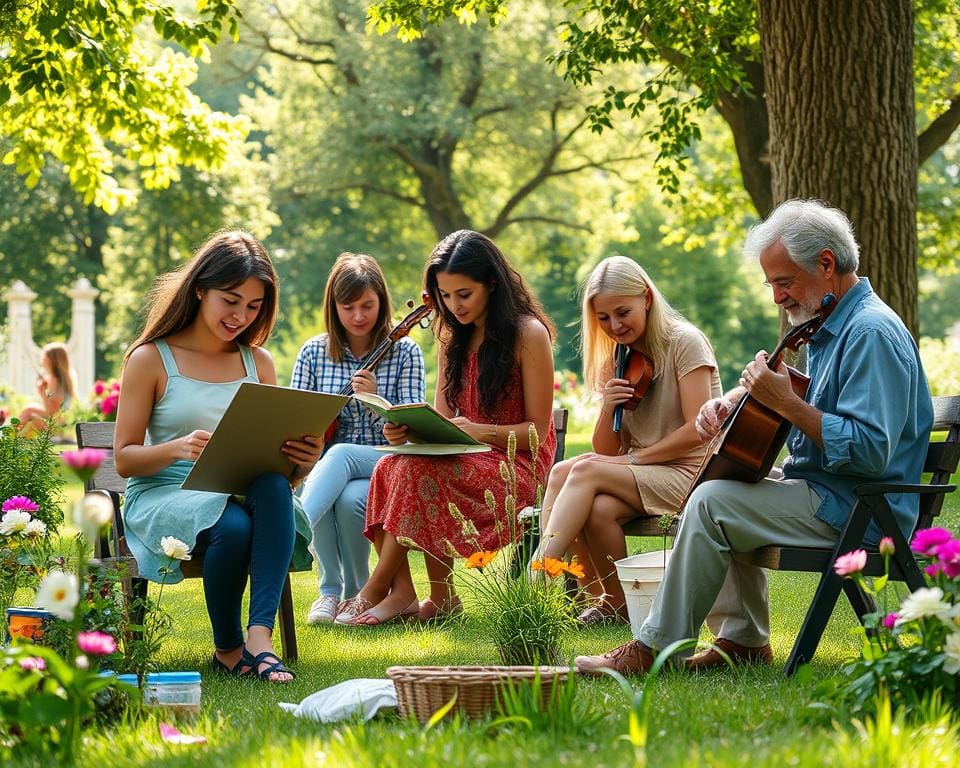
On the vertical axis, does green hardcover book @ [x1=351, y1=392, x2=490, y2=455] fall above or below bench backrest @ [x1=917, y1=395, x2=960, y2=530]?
above

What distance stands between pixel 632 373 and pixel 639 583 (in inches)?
39.4

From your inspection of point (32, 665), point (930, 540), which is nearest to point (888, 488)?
point (930, 540)

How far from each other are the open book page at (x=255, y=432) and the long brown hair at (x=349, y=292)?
155 centimetres

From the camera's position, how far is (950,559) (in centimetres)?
311

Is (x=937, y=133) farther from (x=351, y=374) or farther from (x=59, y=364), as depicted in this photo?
(x=59, y=364)

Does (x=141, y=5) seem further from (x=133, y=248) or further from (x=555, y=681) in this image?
(x=133, y=248)

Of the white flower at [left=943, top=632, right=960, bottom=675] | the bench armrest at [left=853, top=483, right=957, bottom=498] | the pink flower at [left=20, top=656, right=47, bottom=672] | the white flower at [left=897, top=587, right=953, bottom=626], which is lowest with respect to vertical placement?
the white flower at [left=943, top=632, right=960, bottom=675]

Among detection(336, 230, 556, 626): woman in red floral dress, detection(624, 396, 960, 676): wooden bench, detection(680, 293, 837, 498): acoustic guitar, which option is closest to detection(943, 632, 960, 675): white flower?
detection(624, 396, 960, 676): wooden bench

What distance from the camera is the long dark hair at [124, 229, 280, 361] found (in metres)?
4.68

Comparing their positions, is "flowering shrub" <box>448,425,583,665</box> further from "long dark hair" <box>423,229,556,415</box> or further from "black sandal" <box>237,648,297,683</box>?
"long dark hair" <box>423,229,556,415</box>

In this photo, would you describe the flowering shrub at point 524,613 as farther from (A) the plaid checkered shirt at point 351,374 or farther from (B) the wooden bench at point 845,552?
(A) the plaid checkered shirt at point 351,374

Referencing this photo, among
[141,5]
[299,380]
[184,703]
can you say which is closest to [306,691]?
[184,703]

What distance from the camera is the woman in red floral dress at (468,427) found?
5.44 meters

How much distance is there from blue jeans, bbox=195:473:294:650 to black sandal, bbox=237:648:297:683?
0.11 meters
